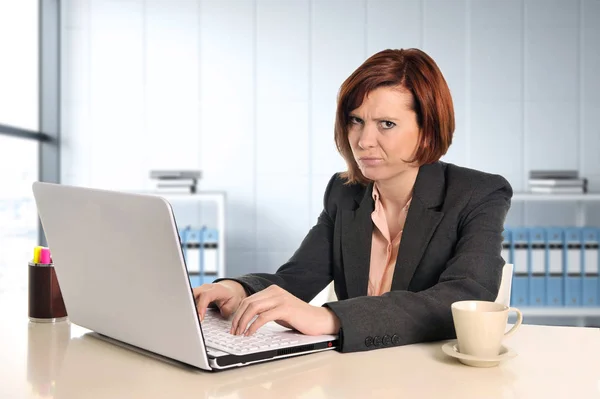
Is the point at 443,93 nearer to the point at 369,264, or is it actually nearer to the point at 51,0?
the point at 369,264

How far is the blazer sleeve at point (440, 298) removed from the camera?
109 cm

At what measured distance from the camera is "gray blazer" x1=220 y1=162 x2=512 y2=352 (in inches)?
44.1

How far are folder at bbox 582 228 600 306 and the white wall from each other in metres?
0.33

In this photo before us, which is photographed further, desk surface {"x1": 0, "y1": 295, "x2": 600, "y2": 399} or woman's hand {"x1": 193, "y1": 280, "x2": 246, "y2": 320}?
woman's hand {"x1": 193, "y1": 280, "x2": 246, "y2": 320}

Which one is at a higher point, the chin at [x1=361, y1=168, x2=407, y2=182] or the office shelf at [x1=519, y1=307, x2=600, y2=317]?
the chin at [x1=361, y1=168, x2=407, y2=182]

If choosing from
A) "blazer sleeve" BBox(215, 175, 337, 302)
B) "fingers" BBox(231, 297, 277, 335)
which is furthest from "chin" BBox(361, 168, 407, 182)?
"fingers" BBox(231, 297, 277, 335)

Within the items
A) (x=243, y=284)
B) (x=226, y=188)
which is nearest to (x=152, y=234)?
(x=243, y=284)

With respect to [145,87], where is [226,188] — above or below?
below

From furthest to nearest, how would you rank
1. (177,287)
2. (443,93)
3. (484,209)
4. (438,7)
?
(438,7), (443,93), (484,209), (177,287)

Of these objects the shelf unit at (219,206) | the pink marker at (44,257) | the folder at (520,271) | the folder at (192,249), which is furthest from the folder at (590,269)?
the pink marker at (44,257)

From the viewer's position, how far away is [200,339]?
0.90 meters

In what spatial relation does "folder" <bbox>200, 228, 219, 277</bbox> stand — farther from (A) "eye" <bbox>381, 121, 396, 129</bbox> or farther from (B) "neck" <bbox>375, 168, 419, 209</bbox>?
(A) "eye" <bbox>381, 121, 396, 129</bbox>

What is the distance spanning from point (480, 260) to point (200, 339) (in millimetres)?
609

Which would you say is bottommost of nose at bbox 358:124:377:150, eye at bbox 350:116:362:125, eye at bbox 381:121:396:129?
nose at bbox 358:124:377:150
